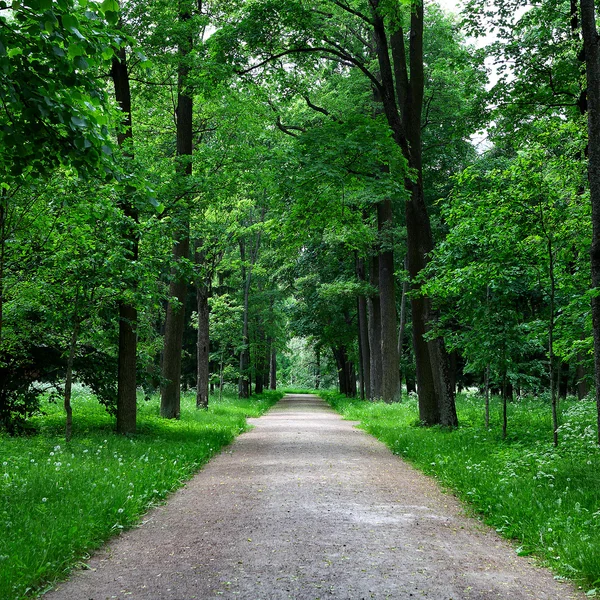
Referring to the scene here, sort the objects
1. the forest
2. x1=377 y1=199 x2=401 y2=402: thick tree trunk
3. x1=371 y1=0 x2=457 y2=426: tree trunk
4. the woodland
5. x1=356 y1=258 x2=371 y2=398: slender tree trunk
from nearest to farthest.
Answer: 1. the forest
2. the woodland
3. x1=371 y1=0 x2=457 y2=426: tree trunk
4. x1=377 y1=199 x2=401 y2=402: thick tree trunk
5. x1=356 y1=258 x2=371 y2=398: slender tree trunk

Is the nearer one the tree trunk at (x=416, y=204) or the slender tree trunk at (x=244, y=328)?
the tree trunk at (x=416, y=204)

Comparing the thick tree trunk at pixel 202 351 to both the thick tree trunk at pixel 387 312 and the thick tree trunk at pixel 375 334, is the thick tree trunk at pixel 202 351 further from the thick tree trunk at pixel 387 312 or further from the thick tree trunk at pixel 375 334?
the thick tree trunk at pixel 375 334

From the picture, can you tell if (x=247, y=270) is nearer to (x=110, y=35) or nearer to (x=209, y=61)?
(x=209, y=61)

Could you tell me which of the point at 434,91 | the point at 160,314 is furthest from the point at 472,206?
the point at 160,314

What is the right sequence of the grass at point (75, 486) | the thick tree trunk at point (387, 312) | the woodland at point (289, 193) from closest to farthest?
the grass at point (75, 486), the woodland at point (289, 193), the thick tree trunk at point (387, 312)

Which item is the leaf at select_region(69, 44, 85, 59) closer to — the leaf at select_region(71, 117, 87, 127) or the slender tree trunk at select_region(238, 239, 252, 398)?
the leaf at select_region(71, 117, 87, 127)

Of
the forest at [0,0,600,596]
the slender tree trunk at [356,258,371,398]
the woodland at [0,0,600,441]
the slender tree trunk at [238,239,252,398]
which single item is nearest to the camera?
the forest at [0,0,600,596]

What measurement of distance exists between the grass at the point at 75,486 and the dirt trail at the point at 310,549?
23 centimetres

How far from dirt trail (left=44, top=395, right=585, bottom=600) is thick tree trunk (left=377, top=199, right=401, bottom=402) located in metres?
13.5

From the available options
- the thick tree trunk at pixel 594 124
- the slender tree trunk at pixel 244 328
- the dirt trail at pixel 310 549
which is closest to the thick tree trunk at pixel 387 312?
the slender tree trunk at pixel 244 328

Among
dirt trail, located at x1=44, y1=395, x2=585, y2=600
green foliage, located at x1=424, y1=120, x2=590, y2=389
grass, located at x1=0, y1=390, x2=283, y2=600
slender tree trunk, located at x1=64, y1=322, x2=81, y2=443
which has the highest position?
green foliage, located at x1=424, y1=120, x2=590, y2=389

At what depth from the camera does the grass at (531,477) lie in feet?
17.3

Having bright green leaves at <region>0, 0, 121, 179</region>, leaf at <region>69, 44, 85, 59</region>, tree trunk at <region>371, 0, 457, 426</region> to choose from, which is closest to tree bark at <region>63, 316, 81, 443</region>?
bright green leaves at <region>0, 0, 121, 179</region>

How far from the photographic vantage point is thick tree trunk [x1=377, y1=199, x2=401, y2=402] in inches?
873
